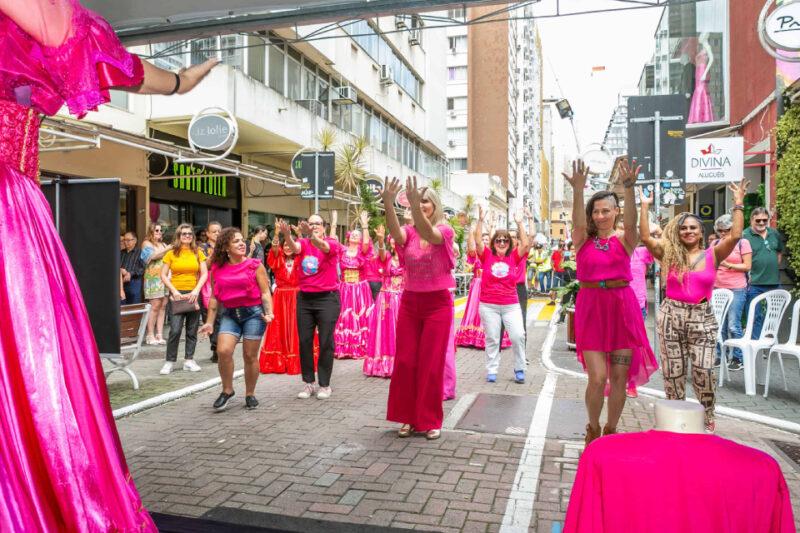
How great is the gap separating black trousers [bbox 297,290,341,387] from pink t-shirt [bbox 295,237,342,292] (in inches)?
3.2

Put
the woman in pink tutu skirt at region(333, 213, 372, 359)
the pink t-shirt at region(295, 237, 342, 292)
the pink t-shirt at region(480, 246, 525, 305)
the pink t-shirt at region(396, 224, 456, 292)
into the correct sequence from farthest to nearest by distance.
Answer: the woman in pink tutu skirt at region(333, 213, 372, 359), the pink t-shirt at region(480, 246, 525, 305), the pink t-shirt at region(295, 237, 342, 292), the pink t-shirt at region(396, 224, 456, 292)

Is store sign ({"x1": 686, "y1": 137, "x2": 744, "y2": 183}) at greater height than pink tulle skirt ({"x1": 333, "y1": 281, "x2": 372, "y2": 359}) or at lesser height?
greater

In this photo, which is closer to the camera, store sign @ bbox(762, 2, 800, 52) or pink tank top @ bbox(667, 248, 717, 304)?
pink tank top @ bbox(667, 248, 717, 304)

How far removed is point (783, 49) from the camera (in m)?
9.23

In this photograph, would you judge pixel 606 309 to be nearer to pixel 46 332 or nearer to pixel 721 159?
pixel 46 332

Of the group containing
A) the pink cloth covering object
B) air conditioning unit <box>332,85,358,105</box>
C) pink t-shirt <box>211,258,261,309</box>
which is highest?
air conditioning unit <box>332,85,358,105</box>

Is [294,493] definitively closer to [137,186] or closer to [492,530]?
[492,530]

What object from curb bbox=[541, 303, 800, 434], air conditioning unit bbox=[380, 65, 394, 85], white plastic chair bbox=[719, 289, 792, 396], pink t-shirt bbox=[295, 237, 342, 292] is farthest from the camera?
air conditioning unit bbox=[380, 65, 394, 85]

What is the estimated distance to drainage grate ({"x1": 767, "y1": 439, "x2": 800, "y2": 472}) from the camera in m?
5.03

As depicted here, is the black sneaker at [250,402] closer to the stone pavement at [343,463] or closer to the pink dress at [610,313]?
the stone pavement at [343,463]

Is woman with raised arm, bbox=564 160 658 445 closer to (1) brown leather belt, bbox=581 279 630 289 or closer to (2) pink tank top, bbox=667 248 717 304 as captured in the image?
(1) brown leather belt, bbox=581 279 630 289

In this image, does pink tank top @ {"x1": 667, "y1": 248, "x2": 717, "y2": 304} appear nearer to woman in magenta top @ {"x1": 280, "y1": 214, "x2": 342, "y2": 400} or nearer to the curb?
the curb

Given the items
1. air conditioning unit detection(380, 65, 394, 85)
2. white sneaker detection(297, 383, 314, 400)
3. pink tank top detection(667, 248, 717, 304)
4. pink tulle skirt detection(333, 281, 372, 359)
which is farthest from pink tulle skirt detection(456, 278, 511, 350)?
air conditioning unit detection(380, 65, 394, 85)

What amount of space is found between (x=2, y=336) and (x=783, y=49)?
10.2 metres
